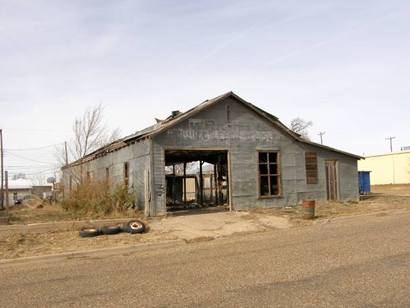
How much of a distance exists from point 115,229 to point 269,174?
32.5ft

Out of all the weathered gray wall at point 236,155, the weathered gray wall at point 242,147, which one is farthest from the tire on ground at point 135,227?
the weathered gray wall at point 242,147

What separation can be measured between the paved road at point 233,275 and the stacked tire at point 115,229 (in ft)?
7.85

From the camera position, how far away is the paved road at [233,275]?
6.77 metres

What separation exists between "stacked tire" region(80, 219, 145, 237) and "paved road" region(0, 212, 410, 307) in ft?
7.85

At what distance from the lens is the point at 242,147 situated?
22078 millimetres

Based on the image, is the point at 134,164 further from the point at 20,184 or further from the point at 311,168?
the point at 20,184

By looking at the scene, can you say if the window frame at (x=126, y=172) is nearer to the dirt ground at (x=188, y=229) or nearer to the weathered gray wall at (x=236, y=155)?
the weathered gray wall at (x=236, y=155)

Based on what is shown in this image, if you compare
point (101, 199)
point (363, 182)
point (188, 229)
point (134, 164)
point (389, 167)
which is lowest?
point (188, 229)

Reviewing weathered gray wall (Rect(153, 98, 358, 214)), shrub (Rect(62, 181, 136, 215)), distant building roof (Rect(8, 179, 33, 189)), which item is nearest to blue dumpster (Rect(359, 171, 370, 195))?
weathered gray wall (Rect(153, 98, 358, 214))

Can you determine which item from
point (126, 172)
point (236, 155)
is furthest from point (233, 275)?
point (126, 172)

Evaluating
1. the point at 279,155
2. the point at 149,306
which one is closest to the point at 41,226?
the point at 149,306

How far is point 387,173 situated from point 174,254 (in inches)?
2317

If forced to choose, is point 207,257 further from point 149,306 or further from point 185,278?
point 149,306

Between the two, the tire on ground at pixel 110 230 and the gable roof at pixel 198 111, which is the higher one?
the gable roof at pixel 198 111
